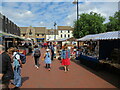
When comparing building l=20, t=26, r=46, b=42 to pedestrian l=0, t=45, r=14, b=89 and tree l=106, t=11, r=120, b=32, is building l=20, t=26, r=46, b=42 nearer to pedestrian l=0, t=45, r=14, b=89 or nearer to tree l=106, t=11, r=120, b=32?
tree l=106, t=11, r=120, b=32

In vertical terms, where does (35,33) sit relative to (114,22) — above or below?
below

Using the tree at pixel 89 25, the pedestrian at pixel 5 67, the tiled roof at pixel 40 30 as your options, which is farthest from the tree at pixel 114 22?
the tiled roof at pixel 40 30

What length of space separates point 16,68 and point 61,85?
6.44ft

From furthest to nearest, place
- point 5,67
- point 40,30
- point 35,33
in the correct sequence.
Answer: point 40,30, point 35,33, point 5,67

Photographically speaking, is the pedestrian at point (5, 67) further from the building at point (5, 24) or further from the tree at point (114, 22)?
the tree at point (114, 22)

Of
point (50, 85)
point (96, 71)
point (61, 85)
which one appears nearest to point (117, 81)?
point (96, 71)

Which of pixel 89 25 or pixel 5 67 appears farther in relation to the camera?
pixel 89 25

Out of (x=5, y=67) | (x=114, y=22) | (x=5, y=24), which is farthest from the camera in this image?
(x=114, y=22)

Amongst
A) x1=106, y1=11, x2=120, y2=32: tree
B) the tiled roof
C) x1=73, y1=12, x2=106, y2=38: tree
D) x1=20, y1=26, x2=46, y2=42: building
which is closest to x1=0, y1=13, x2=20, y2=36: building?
x1=73, y1=12, x2=106, y2=38: tree

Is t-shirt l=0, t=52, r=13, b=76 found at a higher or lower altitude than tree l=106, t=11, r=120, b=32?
lower

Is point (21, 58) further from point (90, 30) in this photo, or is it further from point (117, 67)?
point (90, 30)

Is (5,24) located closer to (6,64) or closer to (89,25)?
(89,25)

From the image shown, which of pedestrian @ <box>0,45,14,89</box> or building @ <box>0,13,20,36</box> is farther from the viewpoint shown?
building @ <box>0,13,20,36</box>

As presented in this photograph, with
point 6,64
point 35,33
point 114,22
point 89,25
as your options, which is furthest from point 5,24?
point 35,33
